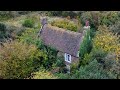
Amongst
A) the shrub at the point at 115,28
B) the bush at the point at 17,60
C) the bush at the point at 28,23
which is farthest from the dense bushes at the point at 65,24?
the bush at the point at 17,60

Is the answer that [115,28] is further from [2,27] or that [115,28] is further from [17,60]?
[2,27]

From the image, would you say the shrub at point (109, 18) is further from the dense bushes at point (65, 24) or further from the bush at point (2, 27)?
the bush at point (2, 27)

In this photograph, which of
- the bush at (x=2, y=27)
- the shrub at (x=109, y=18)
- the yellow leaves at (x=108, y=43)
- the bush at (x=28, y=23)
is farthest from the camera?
the bush at (x=28, y=23)

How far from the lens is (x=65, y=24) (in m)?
7.71

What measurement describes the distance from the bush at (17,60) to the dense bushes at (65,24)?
1.49m

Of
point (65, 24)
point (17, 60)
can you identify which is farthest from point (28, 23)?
point (17, 60)

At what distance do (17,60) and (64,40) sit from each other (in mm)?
1617

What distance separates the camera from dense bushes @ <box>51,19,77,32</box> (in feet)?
24.6


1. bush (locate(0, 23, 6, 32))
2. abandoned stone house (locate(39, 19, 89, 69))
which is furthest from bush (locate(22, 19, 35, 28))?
bush (locate(0, 23, 6, 32))

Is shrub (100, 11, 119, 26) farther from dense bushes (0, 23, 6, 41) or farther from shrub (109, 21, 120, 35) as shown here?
dense bushes (0, 23, 6, 41)

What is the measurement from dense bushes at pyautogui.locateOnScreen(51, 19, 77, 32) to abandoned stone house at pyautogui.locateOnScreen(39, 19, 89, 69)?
0.22 meters

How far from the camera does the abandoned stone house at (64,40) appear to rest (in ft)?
22.7
